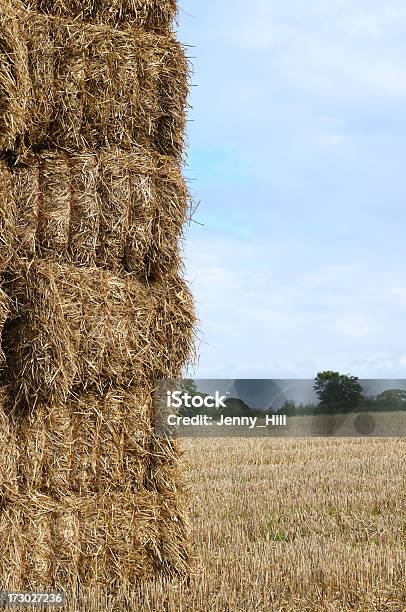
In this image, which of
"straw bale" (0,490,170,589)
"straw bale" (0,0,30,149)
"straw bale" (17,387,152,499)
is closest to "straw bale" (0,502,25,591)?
"straw bale" (0,490,170,589)

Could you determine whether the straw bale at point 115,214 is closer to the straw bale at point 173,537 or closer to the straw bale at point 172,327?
the straw bale at point 172,327

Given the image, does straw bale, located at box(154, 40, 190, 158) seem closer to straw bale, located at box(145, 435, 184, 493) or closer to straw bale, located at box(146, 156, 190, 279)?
straw bale, located at box(146, 156, 190, 279)

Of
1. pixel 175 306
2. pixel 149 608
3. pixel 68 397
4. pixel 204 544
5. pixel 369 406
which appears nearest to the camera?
pixel 149 608

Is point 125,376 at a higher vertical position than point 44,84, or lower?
lower

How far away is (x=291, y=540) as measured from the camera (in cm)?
874

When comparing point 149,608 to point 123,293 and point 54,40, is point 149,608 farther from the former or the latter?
point 54,40

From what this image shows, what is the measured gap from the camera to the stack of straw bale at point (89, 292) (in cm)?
648

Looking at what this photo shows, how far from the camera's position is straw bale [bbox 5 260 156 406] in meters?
6.43

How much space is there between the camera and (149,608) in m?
6.27

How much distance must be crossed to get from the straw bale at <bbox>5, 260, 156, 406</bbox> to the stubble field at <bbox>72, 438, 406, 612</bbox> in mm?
1394

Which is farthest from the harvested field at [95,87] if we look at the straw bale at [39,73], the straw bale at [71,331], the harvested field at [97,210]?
the straw bale at [71,331]

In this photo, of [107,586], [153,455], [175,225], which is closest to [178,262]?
[175,225]

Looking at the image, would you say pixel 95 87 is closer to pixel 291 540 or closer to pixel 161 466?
pixel 161 466

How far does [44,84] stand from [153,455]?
3.08m
